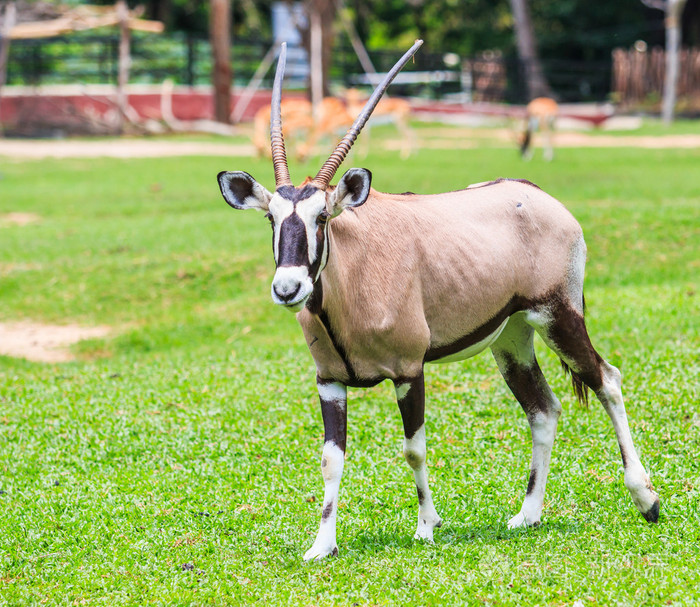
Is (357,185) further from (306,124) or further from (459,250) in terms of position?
(306,124)

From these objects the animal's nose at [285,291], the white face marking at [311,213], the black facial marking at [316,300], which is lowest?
the black facial marking at [316,300]

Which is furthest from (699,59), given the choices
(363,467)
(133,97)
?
(363,467)

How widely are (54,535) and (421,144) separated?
24.1 m

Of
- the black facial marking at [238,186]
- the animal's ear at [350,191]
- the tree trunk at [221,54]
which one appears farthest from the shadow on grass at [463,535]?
the tree trunk at [221,54]

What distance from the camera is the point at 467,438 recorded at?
6734 mm

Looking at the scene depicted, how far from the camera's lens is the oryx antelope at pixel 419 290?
14.5 feet

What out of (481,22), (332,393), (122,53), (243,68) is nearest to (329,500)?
(332,393)

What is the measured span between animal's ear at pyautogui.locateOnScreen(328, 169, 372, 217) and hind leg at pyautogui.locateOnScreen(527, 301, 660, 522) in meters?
1.31

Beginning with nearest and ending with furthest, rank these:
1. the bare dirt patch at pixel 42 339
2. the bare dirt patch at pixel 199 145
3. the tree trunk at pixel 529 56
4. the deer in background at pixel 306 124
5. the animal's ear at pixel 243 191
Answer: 1. the animal's ear at pixel 243 191
2. the bare dirt patch at pixel 42 339
3. the deer in background at pixel 306 124
4. the bare dirt patch at pixel 199 145
5. the tree trunk at pixel 529 56

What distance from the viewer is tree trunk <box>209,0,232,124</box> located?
30.4 metres

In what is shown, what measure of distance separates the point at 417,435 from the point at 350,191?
1.22 metres

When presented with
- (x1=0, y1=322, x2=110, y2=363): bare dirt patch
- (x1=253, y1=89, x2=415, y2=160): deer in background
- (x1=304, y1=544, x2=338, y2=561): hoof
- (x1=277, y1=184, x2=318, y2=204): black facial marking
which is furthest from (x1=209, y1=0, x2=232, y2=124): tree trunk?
(x1=304, y1=544, x2=338, y2=561): hoof

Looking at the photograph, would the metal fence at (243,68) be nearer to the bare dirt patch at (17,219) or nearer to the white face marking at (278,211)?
the bare dirt patch at (17,219)

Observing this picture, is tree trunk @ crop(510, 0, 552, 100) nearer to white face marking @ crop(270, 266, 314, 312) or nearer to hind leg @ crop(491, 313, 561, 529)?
hind leg @ crop(491, 313, 561, 529)
